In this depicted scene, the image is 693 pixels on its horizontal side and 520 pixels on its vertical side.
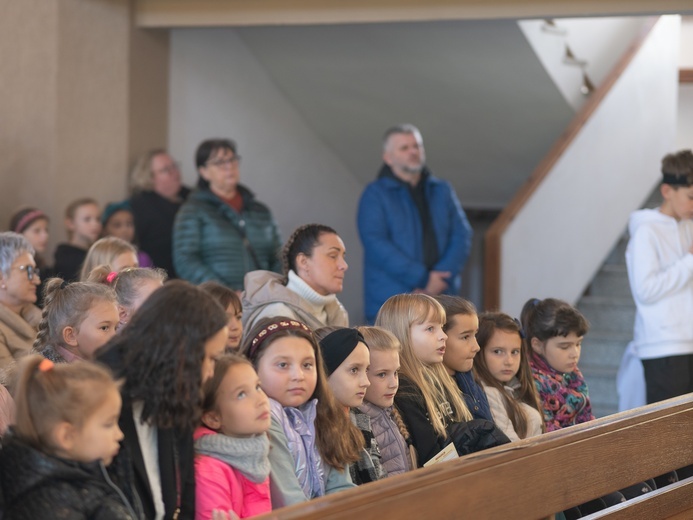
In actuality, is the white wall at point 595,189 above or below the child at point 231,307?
above

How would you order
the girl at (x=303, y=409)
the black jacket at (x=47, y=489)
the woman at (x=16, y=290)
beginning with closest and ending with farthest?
the black jacket at (x=47, y=489)
the girl at (x=303, y=409)
the woman at (x=16, y=290)

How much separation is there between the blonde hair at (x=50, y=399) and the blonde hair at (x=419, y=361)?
144 cm

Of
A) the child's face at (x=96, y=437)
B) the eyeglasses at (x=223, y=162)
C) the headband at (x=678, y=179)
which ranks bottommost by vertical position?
the child's face at (x=96, y=437)

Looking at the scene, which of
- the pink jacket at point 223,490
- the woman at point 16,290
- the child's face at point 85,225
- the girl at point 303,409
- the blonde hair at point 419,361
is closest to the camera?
the pink jacket at point 223,490

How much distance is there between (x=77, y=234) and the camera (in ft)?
17.7

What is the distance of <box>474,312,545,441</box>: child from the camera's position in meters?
3.73

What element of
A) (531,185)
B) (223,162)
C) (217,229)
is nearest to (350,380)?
(217,229)

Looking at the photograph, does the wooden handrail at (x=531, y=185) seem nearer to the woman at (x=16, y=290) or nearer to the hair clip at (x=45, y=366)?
the woman at (x=16, y=290)

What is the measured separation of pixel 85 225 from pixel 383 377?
2.63m

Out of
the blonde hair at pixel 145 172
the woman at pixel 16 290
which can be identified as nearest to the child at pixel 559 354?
the woman at pixel 16 290

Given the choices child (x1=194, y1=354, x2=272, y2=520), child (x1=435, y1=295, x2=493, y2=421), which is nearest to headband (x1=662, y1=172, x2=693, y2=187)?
child (x1=435, y1=295, x2=493, y2=421)

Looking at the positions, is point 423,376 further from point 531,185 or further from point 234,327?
point 531,185

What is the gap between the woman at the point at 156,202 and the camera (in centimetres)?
591

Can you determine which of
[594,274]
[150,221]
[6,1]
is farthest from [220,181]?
[594,274]
